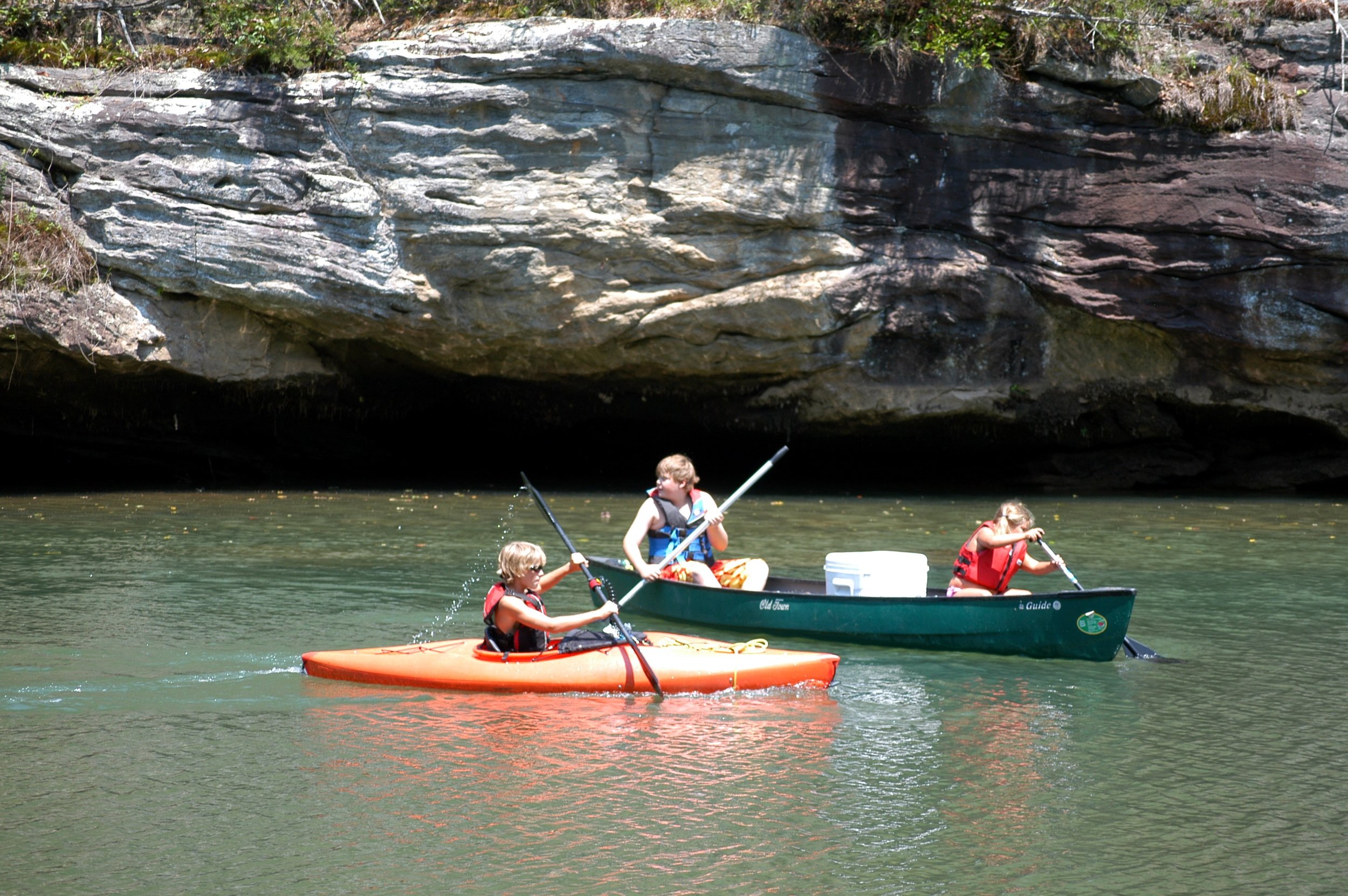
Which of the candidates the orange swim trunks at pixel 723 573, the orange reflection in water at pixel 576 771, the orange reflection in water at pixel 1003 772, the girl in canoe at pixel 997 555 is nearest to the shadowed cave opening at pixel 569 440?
the orange swim trunks at pixel 723 573

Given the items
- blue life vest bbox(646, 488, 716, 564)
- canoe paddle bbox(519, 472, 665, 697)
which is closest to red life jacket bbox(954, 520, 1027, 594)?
blue life vest bbox(646, 488, 716, 564)

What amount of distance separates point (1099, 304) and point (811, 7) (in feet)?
15.0

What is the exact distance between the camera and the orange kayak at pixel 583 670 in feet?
20.0

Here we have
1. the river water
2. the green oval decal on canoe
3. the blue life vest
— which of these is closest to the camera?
the river water

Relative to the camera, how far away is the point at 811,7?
13.5 meters

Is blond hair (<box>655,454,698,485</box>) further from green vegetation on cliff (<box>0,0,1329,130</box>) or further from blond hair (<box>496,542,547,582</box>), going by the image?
green vegetation on cliff (<box>0,0,1329,130</box>)

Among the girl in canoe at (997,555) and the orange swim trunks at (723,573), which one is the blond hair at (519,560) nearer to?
the orange swim trunks at (723,573)

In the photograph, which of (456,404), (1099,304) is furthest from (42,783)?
(456,404)

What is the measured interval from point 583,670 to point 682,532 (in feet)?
6.44

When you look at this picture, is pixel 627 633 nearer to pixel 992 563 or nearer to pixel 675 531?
pixel 675 531

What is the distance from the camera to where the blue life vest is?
793 centimetres

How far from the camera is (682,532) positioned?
7.95m

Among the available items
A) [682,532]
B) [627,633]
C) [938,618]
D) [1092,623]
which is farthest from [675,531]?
[1092,623]

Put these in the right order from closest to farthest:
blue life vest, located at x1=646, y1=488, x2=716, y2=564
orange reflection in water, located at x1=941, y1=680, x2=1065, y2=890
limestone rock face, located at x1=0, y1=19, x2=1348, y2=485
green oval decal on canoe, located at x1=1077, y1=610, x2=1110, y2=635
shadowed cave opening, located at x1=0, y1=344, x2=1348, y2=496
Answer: orange reflection in water, located at x1=941, y1=680, x2=1065, y2=890 → green oval decal on canoe, located at x1=1077, y1=610, x2=1110, y2=635 → blue life vest, located at x1=646, y1=488, x2=716, y2=564 → limestone rock face, located at x1=0, y1=19, x2=1348, y2=485 → shadowed cave opening, located at x1=0, y1=344, x2=1348, y2=496
